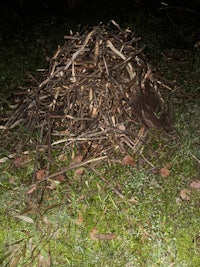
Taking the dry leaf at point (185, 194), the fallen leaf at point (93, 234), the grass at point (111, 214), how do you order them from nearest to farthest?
the grass at point (111, 214), the fallen leaf at point (93, 234), the dry leaf at point (185, 194)

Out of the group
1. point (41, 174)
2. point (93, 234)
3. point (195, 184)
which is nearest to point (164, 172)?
point (195, 184)

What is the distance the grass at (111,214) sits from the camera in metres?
2.61

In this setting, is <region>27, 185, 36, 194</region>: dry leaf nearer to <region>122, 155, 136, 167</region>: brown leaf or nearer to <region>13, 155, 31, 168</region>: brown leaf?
<region>13, 155, 31, 168</region>: brown leaf

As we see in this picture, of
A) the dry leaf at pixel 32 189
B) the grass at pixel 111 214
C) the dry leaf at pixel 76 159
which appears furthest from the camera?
the dry leaf at pixel 76 159

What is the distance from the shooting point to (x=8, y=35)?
670 centimetres

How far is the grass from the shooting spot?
2.61 metres

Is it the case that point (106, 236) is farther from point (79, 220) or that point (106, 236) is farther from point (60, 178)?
point (60, 178)

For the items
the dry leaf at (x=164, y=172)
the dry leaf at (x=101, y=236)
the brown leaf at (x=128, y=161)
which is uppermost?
the dry leaf at (x=164, y=172)

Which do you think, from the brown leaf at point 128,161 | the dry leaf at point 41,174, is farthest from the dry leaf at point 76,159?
the brown leaf at point 128,161

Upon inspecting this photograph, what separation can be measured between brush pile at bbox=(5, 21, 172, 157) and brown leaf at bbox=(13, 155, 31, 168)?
0.90ft

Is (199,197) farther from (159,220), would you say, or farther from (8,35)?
(8,35)

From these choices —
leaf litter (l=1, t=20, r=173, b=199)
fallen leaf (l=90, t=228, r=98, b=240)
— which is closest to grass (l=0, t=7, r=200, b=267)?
fallen leaf (l=90, t=228, r=98, b=240)

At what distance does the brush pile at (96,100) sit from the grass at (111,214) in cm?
19

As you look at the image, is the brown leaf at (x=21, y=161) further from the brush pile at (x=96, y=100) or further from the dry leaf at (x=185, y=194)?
the dry leaf at (x=185, y=194)
